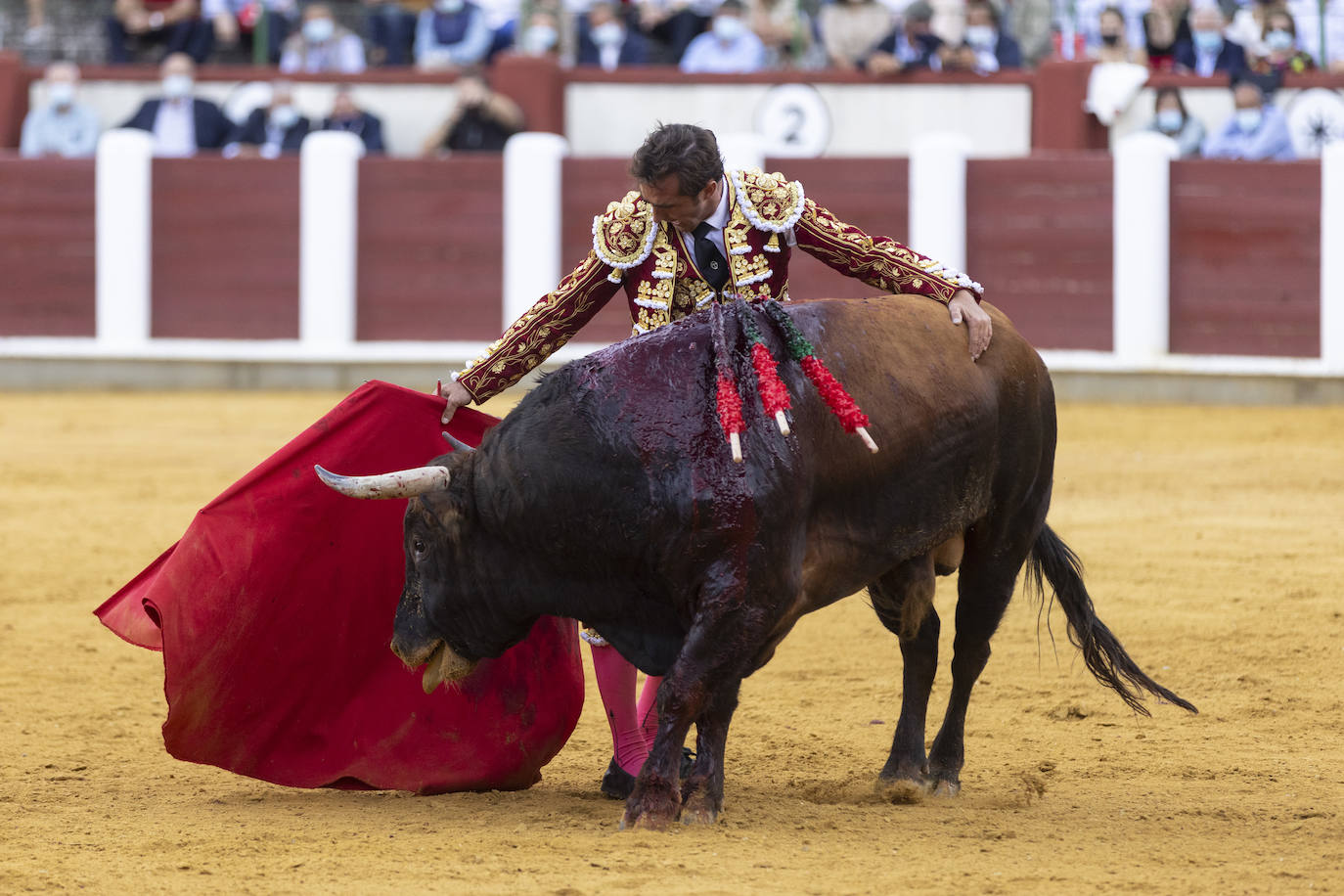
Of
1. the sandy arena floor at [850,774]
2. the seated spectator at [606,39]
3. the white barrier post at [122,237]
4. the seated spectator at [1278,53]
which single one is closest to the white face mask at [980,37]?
the seated spectator at [1278,53]

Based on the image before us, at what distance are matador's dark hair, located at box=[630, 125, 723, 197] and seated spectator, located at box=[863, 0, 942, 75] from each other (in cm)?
836

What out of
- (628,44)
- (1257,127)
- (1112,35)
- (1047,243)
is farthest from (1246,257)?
(628,44)

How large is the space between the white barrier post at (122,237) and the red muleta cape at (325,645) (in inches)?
318

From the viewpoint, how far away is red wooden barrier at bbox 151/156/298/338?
11.2m

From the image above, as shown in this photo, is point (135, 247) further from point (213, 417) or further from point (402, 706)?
point (402, 706)

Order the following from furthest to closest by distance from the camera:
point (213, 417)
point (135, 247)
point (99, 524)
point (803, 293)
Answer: point (135, 247) < point (803, 293) < point (213, 417) < point (99, 524)

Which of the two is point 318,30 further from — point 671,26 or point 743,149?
point 743,149

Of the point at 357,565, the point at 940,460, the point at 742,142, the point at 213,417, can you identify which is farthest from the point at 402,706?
the point at 742,142

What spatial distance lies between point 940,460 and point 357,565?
3.86 ft

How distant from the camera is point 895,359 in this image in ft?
10.8

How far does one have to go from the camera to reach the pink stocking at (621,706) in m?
3.56

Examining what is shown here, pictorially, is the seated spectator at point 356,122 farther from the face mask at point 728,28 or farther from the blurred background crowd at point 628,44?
the face mask at point 728,28

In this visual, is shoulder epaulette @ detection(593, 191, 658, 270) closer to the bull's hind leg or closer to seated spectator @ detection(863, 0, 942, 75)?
the bull's hind leg

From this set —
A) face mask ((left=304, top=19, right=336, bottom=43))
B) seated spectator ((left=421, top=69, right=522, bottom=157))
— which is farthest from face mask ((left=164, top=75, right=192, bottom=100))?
seated spectator ((left=421, top=69, right=522, bottom=157))
